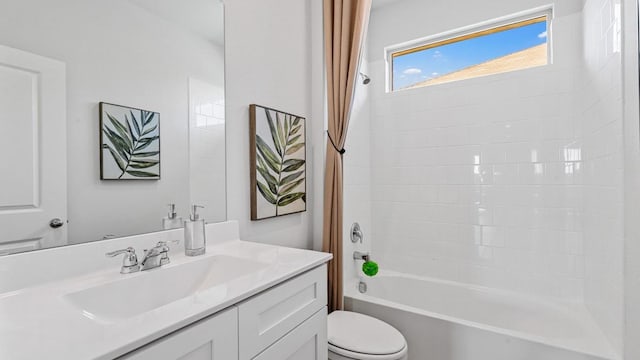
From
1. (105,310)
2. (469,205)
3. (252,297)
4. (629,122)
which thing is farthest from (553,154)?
(105,310)

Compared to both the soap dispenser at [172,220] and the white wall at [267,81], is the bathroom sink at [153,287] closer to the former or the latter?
the soap dispenser at [172,220]

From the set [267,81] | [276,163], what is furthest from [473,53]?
[276,163]

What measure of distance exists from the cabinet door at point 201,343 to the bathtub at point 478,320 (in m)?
1.24

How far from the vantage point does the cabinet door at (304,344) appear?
35.0 inches

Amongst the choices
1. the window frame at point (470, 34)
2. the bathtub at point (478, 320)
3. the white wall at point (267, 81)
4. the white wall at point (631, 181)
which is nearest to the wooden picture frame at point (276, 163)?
the white wall at point (267, 81)

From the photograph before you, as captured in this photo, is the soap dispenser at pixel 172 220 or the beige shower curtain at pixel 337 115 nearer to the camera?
the soap dispenser at pixel 172 220

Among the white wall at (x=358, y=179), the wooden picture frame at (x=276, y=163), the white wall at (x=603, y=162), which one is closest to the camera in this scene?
the white wall at (x=603, y=162)

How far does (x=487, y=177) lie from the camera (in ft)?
7.22

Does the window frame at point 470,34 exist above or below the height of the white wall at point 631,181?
above

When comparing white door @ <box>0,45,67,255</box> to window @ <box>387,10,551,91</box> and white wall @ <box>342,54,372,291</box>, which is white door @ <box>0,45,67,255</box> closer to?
white wall @ <box>342,54,372,291</box>

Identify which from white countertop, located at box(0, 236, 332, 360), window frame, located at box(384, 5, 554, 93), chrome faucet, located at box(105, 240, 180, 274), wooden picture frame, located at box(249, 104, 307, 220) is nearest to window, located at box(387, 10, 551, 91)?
window frame, located at box(384, 5, 554, 93)

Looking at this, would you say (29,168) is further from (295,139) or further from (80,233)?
(295,139)

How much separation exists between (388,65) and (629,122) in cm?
171

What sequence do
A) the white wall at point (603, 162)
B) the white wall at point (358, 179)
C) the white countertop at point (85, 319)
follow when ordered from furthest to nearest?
the white wall at point (358, 179), the white wall at point (603, 162), the white countertop at point (85, 319)
